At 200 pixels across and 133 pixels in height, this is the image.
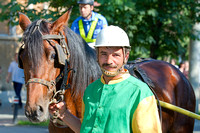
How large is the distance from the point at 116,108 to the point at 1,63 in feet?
45.2

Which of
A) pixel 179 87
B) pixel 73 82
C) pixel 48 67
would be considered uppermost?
pixel 48 67

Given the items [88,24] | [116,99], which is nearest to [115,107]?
[116,99]

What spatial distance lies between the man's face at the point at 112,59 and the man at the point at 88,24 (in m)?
2.23

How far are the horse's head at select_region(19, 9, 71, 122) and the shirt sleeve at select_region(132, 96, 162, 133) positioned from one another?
1088 millimetres

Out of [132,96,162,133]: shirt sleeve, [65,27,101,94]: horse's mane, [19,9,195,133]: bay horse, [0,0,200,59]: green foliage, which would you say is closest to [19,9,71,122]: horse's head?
[19,9,195,133]: bay horse

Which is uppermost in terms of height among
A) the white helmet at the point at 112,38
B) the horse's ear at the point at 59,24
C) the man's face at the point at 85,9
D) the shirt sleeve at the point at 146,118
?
the man's face at the point at 85,9

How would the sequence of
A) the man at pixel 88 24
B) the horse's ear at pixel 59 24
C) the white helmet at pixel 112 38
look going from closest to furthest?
the white helmet at pixel 112 38 < the horse's ear at pixel 59 24 < the man at pixel 88 24

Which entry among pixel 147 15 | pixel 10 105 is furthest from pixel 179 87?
pixel 10 105

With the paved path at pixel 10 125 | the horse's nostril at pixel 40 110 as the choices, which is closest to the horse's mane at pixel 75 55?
the horse's nostril at pixel 40 110

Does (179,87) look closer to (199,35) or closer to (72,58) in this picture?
(72,58)

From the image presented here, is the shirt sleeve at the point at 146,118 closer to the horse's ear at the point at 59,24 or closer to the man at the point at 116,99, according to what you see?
the man at the point at 116,99

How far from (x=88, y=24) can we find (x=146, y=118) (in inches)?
105

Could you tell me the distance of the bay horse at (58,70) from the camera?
2871mm

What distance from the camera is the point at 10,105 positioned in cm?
1334
